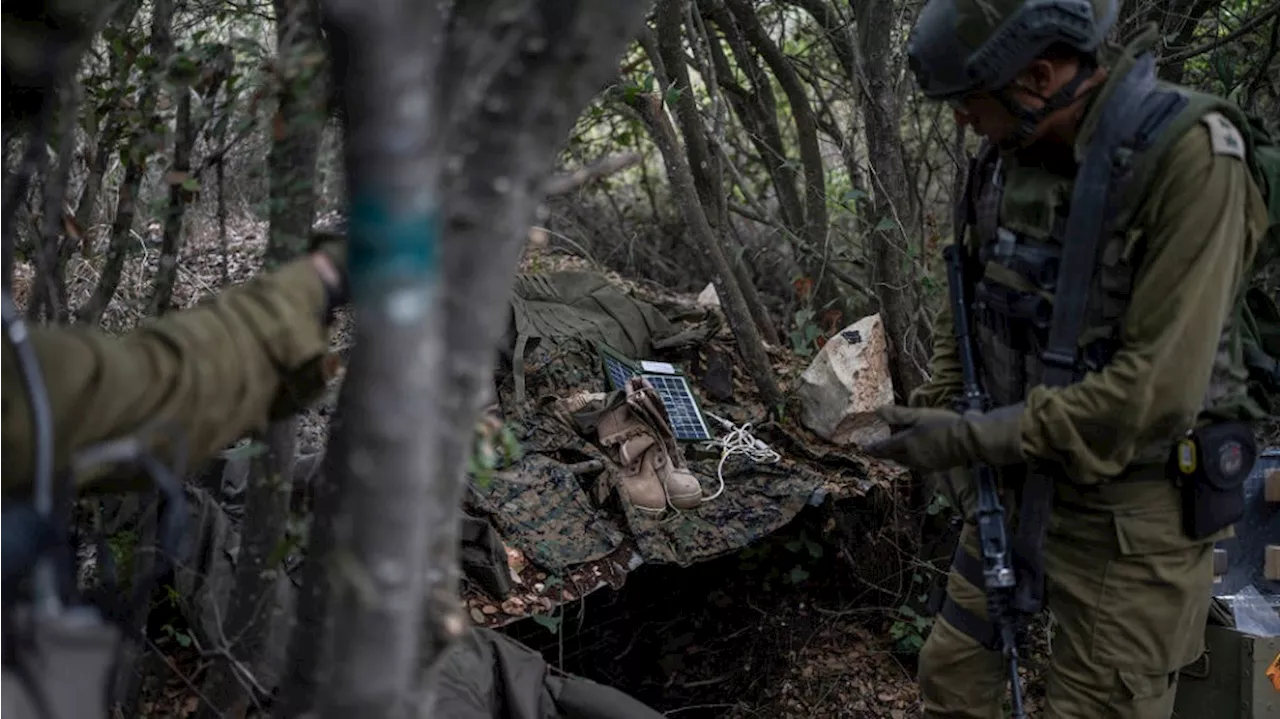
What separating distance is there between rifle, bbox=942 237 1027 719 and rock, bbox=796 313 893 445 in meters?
1.47

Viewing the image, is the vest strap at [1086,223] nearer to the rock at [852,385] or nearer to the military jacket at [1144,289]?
the military jacket at [1144,289]

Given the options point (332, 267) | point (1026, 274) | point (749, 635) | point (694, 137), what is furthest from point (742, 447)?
point (332, 267)

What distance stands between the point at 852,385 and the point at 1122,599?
192 cm

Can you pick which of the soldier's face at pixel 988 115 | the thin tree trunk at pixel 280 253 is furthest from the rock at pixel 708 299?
the thin tree trunk at pixel 280 253

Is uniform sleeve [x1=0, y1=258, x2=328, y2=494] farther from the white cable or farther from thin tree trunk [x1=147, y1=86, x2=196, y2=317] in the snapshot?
the white cable

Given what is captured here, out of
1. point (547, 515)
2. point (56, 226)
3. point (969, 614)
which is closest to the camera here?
point (56, 226)

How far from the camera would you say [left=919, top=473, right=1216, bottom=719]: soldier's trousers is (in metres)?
2.46

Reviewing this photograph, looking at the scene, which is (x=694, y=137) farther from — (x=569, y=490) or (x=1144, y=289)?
(x=1144, y=289)

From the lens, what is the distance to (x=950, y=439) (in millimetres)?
2527

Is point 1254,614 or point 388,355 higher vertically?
point 388,355

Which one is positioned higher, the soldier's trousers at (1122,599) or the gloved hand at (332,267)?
the gloved hand at (332,267)

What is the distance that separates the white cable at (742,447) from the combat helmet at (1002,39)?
1913 mm

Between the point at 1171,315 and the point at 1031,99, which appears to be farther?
the point at 1031,99

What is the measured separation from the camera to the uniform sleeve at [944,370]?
9.70 feet
